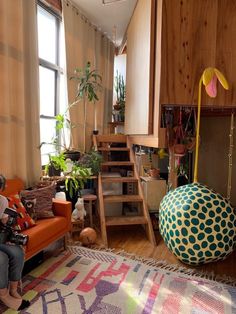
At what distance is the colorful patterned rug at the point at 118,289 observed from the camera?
178 centimetres

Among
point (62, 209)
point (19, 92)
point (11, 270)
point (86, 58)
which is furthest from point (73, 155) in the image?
point (11, 270)

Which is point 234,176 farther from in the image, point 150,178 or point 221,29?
point 221,29

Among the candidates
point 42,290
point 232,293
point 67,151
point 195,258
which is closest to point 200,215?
point 195,258

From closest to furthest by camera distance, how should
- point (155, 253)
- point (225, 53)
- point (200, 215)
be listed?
point (200, 215)
point (225, 53)
point (155, 253)

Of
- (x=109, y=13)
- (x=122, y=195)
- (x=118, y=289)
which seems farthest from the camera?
(x=109, y=13)

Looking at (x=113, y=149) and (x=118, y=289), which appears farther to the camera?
(x=113, y=149)

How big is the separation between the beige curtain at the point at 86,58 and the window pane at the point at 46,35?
0.22m

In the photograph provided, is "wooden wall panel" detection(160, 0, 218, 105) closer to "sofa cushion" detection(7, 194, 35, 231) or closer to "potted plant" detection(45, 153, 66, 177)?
"potted plant" detection(45, 153, 66, 177)

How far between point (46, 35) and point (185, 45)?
2.18m

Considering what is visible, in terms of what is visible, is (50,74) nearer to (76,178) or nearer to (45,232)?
(76,178)

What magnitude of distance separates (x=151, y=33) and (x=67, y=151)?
1879 mm

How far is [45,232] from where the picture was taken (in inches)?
86.6

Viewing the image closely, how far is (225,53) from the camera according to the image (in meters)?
2.30

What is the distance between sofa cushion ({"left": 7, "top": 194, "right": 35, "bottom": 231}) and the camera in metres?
2.14
